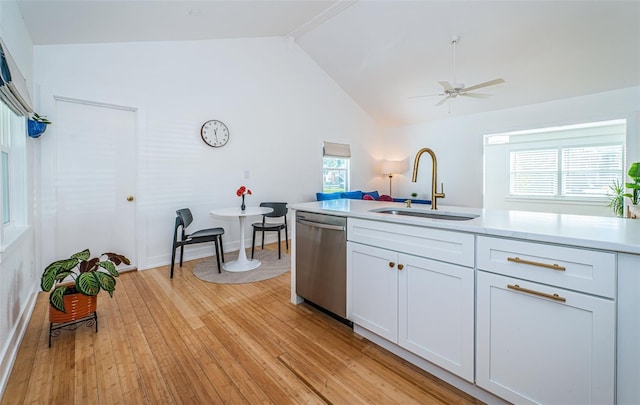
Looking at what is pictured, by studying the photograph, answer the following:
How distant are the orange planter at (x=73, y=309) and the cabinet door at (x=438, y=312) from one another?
7.42ft

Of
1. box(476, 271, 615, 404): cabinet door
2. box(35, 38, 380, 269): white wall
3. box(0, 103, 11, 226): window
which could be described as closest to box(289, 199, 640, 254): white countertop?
box(476, 271, 615, 404): cabinet door

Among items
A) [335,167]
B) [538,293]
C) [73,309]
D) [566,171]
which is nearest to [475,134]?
[566,171]

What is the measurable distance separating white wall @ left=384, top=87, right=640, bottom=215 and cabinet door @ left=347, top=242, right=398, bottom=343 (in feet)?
15.2

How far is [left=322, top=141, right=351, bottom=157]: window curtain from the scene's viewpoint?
5668 mm

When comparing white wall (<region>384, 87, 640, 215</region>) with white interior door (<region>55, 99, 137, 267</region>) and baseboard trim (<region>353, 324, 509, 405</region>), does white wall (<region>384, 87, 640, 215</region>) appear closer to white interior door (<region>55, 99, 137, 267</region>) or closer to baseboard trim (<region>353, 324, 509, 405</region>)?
baseboard trim (<region>353, 324, 509, 405</region>)

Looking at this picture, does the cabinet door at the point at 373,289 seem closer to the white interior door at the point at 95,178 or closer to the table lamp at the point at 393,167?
the white interior door at the point at 95,178

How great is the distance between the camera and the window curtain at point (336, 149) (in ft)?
18.6

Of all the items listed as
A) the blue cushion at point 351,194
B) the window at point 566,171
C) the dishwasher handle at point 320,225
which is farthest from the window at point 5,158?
the window at point 566,171

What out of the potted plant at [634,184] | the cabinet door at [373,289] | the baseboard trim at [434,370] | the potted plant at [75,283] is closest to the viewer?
the baseboard trim at [434,370]

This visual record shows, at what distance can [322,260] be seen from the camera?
7.23 ft

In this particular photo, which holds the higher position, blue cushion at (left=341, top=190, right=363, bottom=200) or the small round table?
blue cushion at (left=341, top=190, right=363, bottom=200)

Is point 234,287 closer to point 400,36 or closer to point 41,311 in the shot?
point 41,311

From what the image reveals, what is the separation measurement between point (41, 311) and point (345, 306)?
264cm

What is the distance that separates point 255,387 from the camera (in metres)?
1.52
